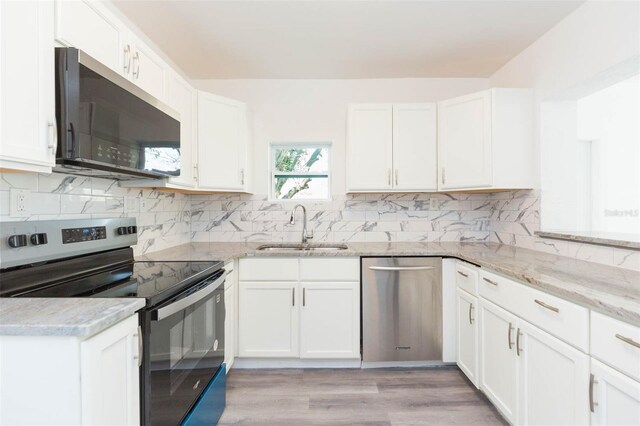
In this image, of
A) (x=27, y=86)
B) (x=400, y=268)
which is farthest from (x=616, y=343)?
(x=27, y=86)

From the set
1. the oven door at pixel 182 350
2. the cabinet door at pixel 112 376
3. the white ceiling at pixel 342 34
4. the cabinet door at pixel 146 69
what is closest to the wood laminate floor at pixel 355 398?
the oven door at pixel 182 350

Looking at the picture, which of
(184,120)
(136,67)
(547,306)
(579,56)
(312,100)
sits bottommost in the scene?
(547,306)

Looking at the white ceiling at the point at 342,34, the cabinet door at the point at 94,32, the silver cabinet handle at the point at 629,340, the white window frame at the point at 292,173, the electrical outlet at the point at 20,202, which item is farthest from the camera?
the white window frame at the point at 292,173

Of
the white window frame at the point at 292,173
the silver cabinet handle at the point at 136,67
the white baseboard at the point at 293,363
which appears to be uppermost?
the silver cabinet handle at the point at 136,67

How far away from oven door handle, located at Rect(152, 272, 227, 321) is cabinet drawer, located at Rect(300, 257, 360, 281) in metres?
0.72

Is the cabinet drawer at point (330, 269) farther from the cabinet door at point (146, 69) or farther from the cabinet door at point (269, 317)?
the cabinet door at point (146, 69)

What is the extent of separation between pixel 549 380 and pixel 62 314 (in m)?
1.85

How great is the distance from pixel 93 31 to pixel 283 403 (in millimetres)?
2231

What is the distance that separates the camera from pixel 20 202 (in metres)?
1.33

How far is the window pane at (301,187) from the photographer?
3.04 m

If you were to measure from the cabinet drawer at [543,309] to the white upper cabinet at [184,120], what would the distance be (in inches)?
82.3

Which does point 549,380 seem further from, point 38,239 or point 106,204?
point 106,204

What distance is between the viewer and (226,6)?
1.90m

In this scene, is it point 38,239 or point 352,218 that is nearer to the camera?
point 38,239
